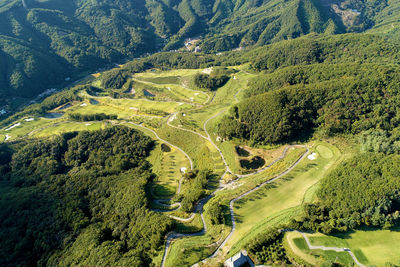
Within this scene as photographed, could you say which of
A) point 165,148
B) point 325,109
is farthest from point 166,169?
point 325,109

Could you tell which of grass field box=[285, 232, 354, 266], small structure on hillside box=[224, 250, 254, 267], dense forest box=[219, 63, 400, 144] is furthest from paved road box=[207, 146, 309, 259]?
dense forest box=[219, 63, 400, 144]

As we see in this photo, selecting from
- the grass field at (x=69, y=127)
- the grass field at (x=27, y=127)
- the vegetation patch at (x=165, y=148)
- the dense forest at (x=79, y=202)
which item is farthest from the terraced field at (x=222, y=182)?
the dense forest at (x=79, y=202)

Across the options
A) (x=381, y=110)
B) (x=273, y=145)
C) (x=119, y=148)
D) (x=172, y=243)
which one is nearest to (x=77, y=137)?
(x=119, y=148)

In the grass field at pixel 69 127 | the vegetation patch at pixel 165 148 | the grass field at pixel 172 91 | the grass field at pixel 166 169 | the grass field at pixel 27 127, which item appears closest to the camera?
the grass field at pixel 166 169

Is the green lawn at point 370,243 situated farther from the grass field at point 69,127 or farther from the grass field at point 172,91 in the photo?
the grass field at point 69,127

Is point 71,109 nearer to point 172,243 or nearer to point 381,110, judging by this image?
point 172,243

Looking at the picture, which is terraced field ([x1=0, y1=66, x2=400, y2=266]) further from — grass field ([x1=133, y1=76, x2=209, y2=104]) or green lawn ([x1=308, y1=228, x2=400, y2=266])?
grass field ([x1=133, y1=76, x2=209, y2=104])
